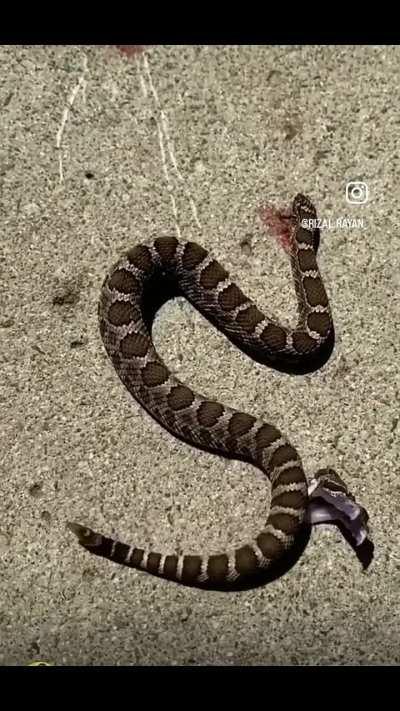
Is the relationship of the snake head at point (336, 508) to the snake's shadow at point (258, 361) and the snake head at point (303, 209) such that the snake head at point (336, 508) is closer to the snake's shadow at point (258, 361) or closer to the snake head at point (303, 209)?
the snake's shadow at point (258, 361)

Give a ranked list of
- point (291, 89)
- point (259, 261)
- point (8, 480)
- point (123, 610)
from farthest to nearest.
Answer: point (291, 89) < point (259, 261) < point (8, 480) < point (123, 610)

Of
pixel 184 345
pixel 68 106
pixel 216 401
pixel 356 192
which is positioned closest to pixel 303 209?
pixel 356 192

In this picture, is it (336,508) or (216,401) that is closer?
(336,508)

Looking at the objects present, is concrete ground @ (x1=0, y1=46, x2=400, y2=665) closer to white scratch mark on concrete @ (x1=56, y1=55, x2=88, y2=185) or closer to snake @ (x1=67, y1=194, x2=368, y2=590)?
white scratch mark on concrete @ (x1=56, y1=55, x2=88, y2=185)

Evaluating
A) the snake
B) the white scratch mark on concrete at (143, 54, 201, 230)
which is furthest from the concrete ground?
the snake

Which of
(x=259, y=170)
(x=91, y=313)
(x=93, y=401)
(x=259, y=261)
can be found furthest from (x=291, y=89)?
(x=93, y=401)

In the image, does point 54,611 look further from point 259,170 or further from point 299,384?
point 259,170

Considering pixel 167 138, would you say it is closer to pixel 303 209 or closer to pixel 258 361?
pixel 303 209
